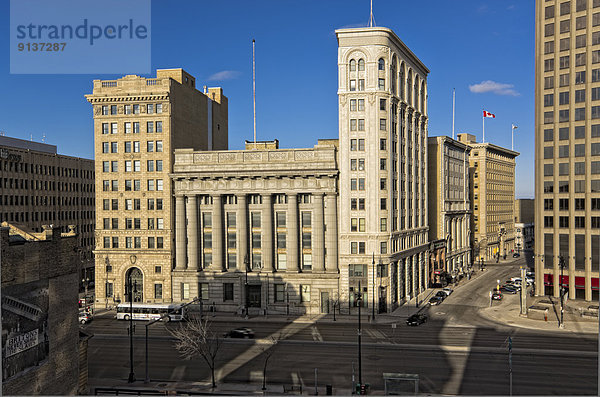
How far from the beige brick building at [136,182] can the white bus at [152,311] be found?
287 inches

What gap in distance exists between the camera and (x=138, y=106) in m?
82.9

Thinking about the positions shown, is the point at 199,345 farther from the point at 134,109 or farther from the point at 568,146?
the point at 568,146

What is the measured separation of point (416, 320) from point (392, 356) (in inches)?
651

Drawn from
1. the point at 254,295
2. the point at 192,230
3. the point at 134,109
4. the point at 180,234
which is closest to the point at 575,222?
the point at 254,295

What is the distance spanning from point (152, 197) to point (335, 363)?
46.2m

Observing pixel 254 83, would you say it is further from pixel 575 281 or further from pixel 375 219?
pixel 575 281

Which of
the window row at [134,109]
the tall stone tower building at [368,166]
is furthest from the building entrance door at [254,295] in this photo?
the window row at [134,109]

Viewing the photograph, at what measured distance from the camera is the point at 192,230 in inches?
3206

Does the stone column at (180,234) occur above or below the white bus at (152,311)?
above

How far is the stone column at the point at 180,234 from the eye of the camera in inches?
3223

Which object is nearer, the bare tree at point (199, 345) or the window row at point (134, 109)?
the bare tree at point (199, 345)

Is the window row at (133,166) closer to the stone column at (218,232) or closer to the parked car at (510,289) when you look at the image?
the stone column at (218,232)

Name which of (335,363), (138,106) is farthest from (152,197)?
(335,363)

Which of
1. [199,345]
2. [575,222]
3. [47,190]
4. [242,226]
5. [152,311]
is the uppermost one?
[47,190]
